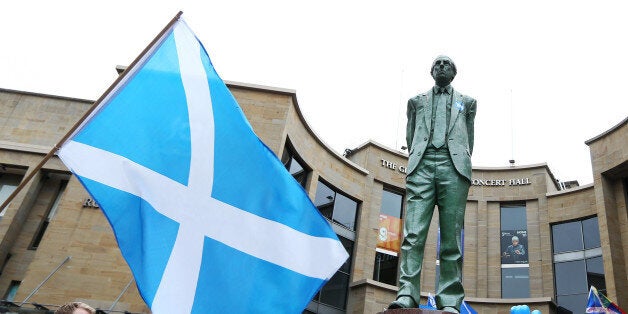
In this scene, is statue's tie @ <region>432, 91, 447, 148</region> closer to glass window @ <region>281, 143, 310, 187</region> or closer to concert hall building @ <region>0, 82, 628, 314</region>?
concert hall building @ <region>0, 82, 628, 314</region>

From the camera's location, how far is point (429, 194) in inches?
260

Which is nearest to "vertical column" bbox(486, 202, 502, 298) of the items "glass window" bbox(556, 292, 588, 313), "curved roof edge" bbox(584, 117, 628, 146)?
"glass window" bbox(556, 292, 588, 313)

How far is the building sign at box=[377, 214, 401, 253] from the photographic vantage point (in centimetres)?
2959

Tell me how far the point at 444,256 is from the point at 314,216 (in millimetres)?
1649

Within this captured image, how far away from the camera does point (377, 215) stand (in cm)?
3000

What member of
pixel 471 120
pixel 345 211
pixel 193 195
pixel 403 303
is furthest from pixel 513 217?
pixel 193 195

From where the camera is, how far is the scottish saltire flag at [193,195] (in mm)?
5484

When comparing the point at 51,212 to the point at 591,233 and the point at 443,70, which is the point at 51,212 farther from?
the point at 591,233

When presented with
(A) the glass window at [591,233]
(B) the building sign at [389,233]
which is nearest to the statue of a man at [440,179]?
(B) the building sign at [389,233]

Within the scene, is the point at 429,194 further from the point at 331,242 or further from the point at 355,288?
the point at 355,288

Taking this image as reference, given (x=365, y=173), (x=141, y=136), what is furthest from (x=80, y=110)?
Answer: (x=141, y=136)

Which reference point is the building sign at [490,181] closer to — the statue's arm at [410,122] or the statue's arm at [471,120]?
the statue's arm at [410,122]

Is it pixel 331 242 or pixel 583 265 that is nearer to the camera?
pixel 331 242

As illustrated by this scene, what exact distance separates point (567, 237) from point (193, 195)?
27749 millimetres
